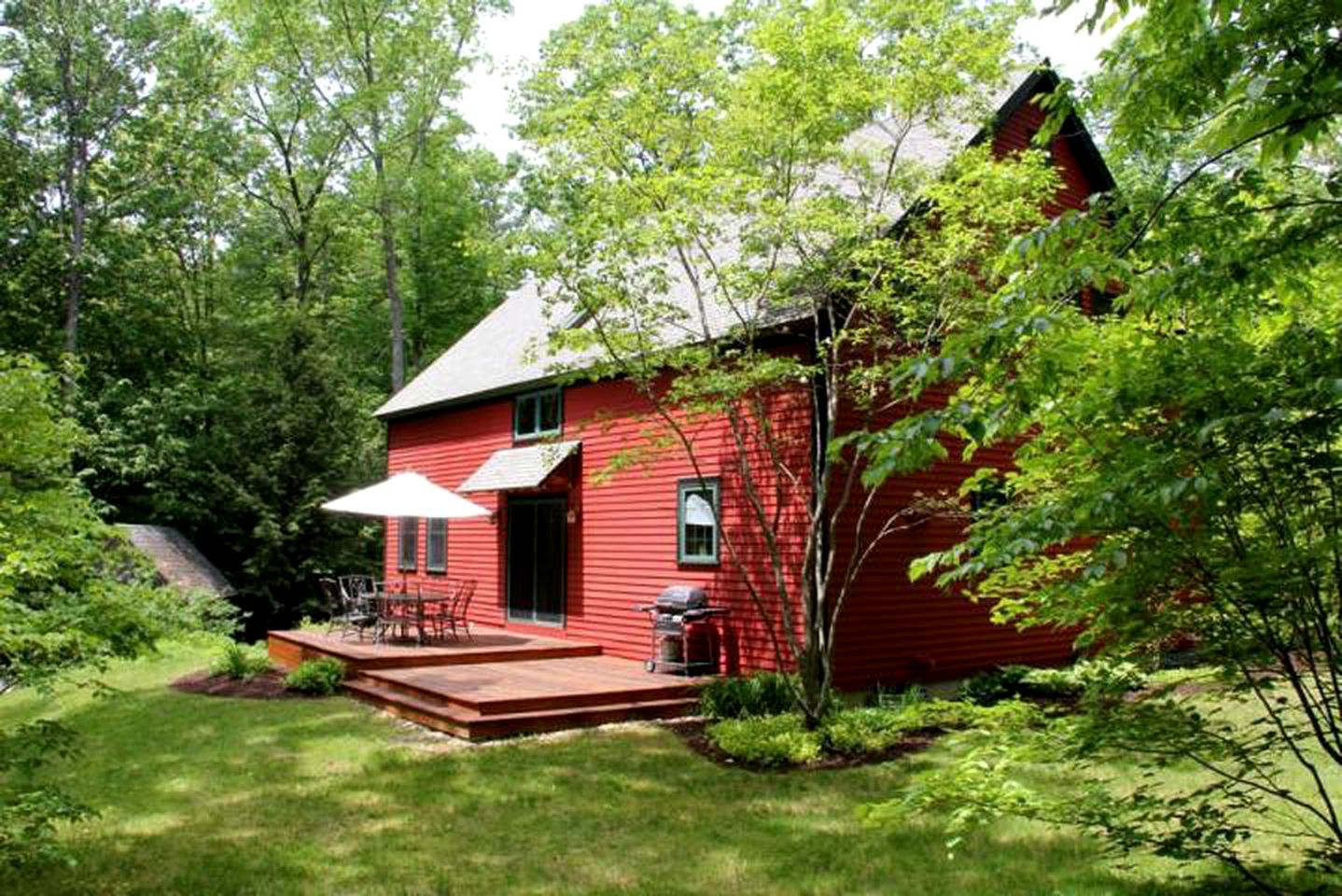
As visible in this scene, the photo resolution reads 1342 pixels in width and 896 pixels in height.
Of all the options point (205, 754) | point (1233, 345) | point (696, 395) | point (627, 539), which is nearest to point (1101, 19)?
point (1233, 345)

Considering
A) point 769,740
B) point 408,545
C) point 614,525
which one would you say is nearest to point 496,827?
point 769,740

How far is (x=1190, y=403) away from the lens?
9.27ft

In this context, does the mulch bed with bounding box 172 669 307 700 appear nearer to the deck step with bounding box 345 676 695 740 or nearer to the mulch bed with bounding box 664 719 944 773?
the deck step with bounding box 345 676 695 740

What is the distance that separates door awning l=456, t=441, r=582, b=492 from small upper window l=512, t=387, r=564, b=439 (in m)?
0.28

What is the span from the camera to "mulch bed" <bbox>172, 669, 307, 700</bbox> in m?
11.4

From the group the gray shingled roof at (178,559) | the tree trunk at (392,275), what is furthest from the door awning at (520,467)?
the tree trunk at (392,275)

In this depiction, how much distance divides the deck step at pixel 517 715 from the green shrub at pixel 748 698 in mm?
532

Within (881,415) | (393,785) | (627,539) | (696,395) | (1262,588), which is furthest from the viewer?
→ (627,539)

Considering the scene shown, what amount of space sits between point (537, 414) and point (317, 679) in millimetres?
5194

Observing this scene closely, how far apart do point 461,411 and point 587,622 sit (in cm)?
525

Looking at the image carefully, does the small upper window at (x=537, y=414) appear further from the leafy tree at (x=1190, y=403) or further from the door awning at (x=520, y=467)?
the leafy tree at (x=1190, y=403)

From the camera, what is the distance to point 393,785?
7.38m

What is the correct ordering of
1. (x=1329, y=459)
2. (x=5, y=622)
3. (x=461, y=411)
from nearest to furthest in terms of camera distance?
(x=1329, y=459) → (x=5, y=622) → (x=461, y=411)

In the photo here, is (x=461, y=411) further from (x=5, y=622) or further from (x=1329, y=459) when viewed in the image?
(x=1329, y=459)
